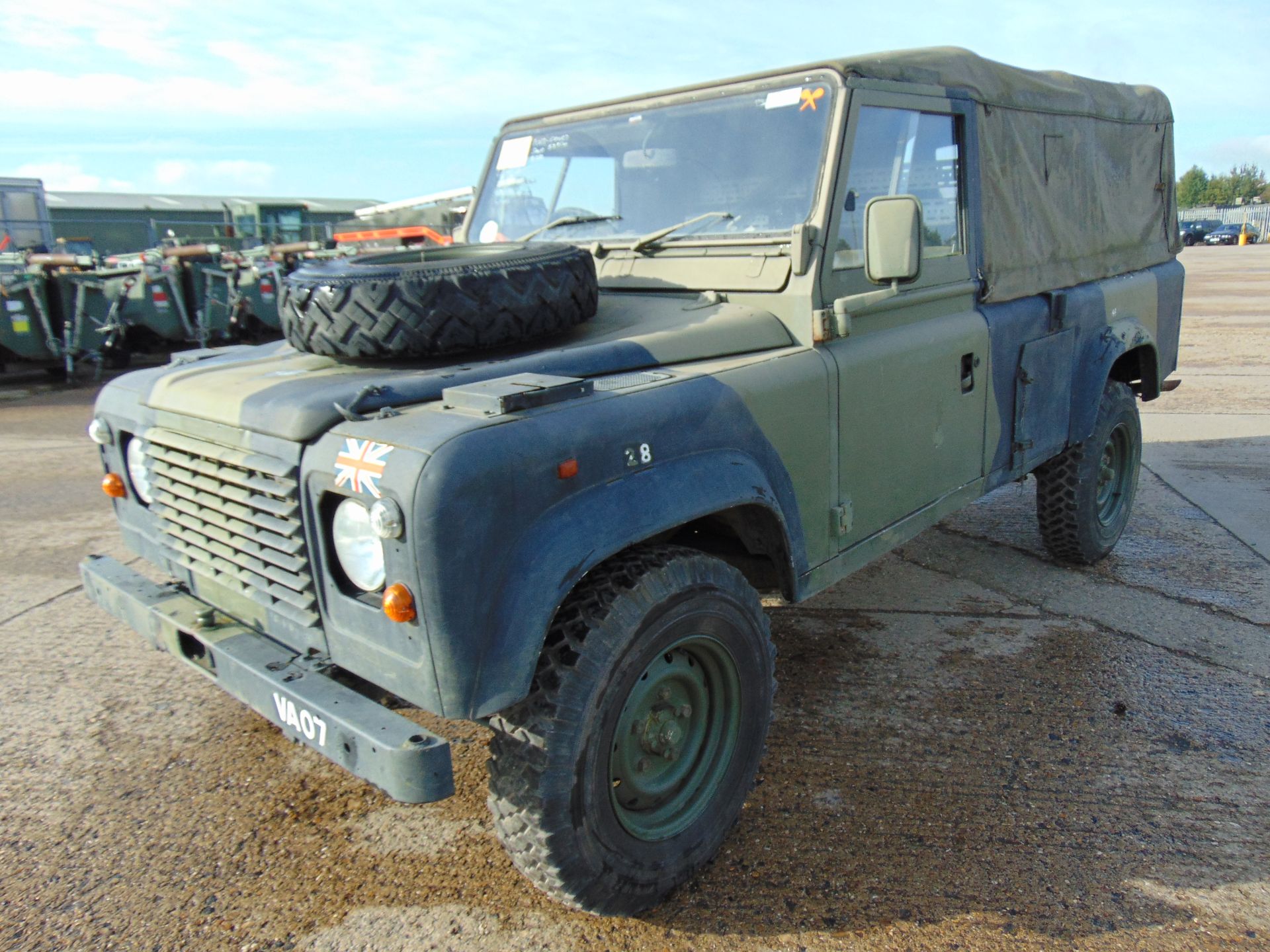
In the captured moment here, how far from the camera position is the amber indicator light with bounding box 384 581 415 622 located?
2055mm

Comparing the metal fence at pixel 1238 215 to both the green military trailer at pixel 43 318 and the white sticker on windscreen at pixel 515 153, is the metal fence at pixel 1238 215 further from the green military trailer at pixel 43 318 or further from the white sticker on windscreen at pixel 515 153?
the white sticker on windscreen at pixel 515 153

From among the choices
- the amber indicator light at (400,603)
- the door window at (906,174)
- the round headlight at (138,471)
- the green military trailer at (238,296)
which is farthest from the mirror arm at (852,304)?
the green military trailer at (238,296)

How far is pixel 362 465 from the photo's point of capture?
83.5 inches

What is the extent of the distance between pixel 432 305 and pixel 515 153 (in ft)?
6.05

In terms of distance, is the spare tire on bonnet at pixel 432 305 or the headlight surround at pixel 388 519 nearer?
the headlight surround at pixel 388 519

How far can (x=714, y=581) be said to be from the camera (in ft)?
8.27

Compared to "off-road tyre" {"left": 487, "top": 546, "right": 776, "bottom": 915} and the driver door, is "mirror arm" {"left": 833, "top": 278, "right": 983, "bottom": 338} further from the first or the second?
"off-road tyre" {"left": 487, "top": 546, "right": 776, "bottom": 915}

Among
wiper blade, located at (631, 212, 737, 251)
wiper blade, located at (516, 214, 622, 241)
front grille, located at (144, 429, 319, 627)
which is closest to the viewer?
front grille, located at (144, 429, 319, 627)

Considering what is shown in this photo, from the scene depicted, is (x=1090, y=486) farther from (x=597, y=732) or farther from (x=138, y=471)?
(x=138, y=471)

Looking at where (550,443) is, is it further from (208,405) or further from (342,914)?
(342,914)

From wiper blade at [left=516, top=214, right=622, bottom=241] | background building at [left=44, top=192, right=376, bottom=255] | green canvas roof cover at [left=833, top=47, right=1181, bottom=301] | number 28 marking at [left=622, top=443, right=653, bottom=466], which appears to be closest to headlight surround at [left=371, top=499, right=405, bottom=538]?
number 28 marking at [left=622, top=443, right=653, bottom=466]

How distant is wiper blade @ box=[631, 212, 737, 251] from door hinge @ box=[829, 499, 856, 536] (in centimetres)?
109

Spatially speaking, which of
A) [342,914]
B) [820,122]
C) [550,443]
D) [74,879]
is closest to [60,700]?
[74,879]

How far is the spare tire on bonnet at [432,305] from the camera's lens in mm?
2641
